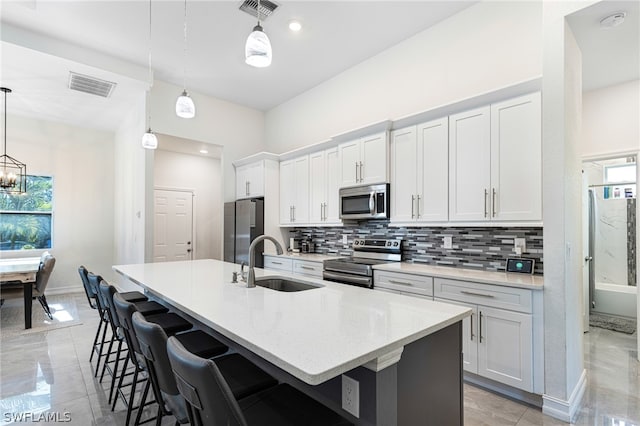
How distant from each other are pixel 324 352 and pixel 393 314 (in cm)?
55

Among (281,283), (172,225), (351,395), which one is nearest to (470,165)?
(281,283)

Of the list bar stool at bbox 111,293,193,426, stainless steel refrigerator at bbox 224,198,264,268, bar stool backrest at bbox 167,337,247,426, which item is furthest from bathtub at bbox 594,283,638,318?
bar stool backrest at bbox 167,337,247,426

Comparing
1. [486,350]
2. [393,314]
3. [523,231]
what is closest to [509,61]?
[523,231]

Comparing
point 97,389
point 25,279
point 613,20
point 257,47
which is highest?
point 613,20

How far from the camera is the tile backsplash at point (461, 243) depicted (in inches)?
107

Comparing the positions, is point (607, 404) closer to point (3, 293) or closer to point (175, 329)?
point (175, 329)

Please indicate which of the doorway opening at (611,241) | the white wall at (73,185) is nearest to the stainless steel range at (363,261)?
the doorway opening at (611,241)

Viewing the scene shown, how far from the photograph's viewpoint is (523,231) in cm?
274

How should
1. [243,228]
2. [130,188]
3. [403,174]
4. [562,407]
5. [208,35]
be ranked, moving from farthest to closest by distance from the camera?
[130,188]
[243,228]
[208,35]
[403,174]
[562,407]

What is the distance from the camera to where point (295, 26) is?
3426 millimetres

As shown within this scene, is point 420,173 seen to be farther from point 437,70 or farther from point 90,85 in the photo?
point 90,85

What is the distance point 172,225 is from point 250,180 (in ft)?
8.24

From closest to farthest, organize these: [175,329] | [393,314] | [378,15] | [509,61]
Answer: [393,314] → [175,329] → [509,61] → [378,15]

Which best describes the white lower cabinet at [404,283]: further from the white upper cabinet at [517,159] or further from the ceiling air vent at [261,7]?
the ceiling air vent at [261,7]
